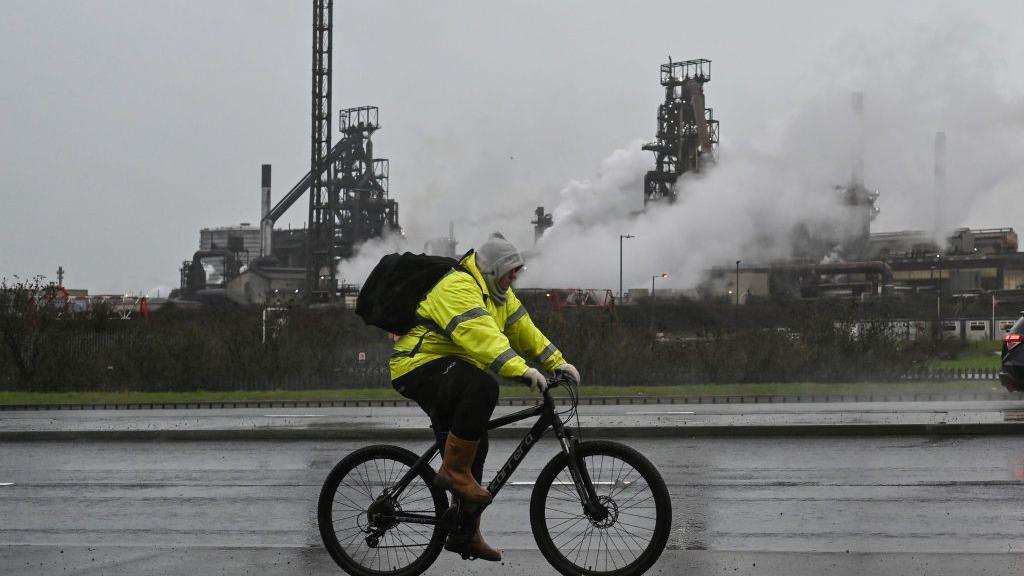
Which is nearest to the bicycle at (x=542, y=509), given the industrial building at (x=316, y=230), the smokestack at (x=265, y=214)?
the industrial building at (x=316, y=230)

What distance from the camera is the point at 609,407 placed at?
22953 millimetres

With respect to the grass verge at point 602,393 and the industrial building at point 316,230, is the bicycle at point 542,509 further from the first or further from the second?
the industrial building at point 316,230

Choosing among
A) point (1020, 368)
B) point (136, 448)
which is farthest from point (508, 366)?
point (1020, 368)

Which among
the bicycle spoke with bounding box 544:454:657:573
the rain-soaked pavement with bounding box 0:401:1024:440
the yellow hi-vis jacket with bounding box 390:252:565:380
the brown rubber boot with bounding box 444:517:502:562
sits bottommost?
the rain-soaked pavement with bounding box 0:401:1024:440

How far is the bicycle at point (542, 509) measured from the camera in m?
6.54

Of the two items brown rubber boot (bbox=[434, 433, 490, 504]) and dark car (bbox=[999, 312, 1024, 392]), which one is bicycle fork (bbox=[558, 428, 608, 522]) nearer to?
brown rubber boot (bbox=[434, 433, 490, 504])

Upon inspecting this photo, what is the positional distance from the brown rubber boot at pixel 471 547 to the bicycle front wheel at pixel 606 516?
30 centimetres

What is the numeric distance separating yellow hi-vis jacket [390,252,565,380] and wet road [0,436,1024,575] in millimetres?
1305

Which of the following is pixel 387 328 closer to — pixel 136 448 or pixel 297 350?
pixel 136 448

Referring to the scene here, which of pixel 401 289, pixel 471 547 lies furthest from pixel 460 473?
pixel 401 289

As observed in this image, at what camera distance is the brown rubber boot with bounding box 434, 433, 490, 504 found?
659 cm

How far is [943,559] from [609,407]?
625 inches

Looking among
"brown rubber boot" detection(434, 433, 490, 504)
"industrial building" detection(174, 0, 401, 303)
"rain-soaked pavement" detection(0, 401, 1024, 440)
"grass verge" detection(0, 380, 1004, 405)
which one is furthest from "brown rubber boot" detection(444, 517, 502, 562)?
"industrial building" detection(174, 0, 401, 303)

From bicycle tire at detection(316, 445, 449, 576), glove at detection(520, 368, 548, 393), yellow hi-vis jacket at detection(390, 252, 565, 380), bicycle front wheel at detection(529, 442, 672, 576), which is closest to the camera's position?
glove at detection(520, 368, 548, 393)
